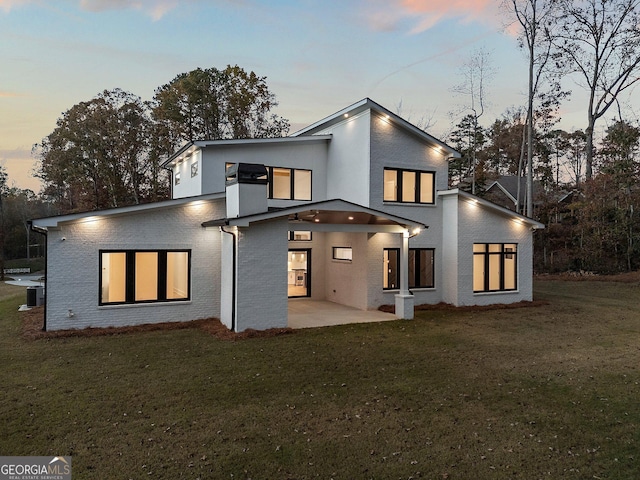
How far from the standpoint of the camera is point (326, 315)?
40.2ft

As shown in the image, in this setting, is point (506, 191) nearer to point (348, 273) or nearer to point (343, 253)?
point (343, 253)

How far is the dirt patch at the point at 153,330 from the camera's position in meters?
9.47

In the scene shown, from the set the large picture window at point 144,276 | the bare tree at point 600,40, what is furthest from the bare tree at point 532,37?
the large picture window at point 144,276

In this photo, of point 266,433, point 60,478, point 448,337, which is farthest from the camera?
point 448,337

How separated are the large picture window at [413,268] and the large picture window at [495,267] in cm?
162

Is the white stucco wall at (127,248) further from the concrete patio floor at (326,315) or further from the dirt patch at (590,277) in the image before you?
the dirt patch at (590,277)

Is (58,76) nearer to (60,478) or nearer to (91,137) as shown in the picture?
(91,137)

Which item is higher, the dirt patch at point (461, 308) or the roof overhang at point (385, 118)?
the roof overhang at point (385, 118)

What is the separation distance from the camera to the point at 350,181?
14.3 meters

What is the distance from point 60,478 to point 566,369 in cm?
779

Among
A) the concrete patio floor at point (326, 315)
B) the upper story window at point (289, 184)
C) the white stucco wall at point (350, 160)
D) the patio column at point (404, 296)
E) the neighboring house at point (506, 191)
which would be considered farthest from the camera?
the neighboring house at point (506, 191)

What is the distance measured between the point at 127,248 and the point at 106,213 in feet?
3.34

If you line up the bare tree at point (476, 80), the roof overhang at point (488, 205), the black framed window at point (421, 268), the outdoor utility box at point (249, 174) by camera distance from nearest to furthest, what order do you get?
the outdoor utility box at point (249, 174) < the roof overhang at point (488, 205) < the black framed window at point (421, 268) < the bare tree at point (476, 80)

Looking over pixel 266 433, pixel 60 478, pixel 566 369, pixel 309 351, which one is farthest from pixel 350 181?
pixel 60 478
